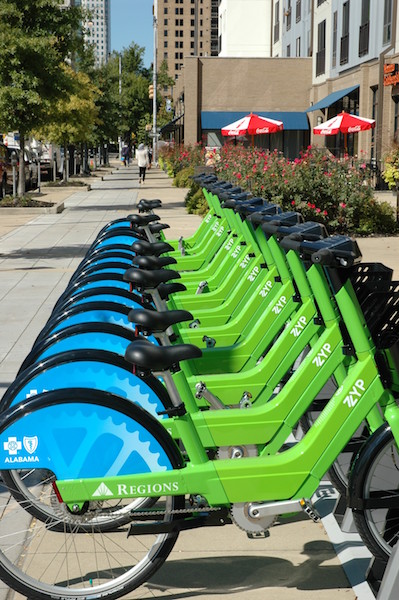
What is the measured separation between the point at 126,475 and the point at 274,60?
159ft

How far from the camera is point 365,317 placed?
3594mm

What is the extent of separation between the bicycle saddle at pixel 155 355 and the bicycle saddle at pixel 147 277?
0.74 m

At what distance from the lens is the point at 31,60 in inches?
853

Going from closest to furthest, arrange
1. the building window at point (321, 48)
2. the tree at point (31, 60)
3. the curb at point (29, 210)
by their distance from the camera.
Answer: the tree at point (31, 60), the curb at point (29, 210), the building window at point (321, 48)

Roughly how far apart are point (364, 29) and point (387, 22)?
3.21m

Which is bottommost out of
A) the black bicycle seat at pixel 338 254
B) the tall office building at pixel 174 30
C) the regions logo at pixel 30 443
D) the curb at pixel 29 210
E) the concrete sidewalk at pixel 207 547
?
the concrete sidewalk at pixel 207 547

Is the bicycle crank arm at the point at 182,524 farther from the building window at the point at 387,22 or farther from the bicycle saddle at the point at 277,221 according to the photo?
the building window at the point at 387,22

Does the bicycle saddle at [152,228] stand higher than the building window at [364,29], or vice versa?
the building window at [364,29]

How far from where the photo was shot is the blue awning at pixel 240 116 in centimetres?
4872

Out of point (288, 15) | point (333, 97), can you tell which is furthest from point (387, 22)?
point (288, 15)

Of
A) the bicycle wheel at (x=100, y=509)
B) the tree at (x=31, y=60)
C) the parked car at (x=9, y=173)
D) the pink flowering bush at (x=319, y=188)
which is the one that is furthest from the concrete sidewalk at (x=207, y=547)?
the parked car at (x=9, y=173)

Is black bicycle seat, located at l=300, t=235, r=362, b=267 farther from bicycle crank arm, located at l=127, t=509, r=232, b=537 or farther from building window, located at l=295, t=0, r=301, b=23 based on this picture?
building window, located at l=295, t=0, r=301, b=23

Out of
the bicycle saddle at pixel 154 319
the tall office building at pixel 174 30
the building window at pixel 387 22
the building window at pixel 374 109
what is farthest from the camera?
the tall office building at pixel 174 30

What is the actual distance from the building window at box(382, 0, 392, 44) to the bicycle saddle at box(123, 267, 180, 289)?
1206 inches
